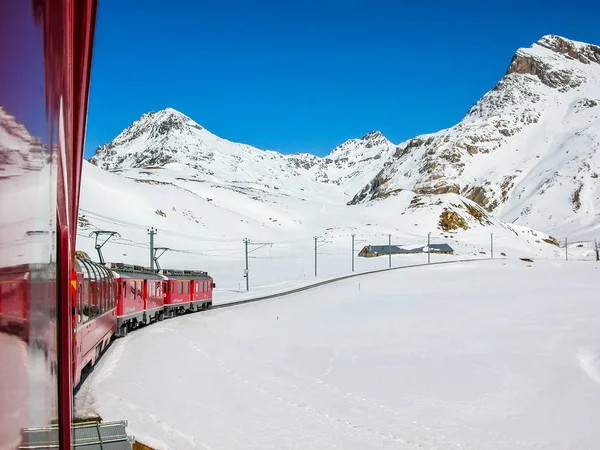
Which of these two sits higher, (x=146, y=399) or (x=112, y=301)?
(x=112, y=301)

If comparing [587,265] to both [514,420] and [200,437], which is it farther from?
[200,437]

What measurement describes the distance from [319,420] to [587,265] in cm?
9028

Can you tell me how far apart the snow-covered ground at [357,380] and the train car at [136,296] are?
823mm

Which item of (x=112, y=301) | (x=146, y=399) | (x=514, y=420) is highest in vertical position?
(x=112, y=301)

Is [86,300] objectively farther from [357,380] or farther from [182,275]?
[182,275]

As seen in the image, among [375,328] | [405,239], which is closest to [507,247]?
[405,239]

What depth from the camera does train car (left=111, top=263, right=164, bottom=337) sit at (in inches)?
857

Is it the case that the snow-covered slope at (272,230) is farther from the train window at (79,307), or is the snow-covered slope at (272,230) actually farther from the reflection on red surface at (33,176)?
the reflection on red surface at (33,176)

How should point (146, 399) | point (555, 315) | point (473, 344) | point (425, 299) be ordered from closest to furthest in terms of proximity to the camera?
point (146, 399) < point (473, 344) < point (555, 315) < point (425, 299)

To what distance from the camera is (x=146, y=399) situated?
601 inches

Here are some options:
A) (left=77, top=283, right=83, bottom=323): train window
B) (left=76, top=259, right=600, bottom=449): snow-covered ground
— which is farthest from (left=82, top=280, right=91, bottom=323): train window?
(left=76, top=259, right=600, bottom=449): snow-covered ground

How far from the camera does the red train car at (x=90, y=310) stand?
11719 mm

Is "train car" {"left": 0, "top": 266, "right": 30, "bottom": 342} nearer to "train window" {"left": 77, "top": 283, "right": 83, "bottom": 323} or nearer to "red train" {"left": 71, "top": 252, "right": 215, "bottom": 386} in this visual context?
"red train" {"left": 71, "top": 252, "right": 215, "bottom": 386}

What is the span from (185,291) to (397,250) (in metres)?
81.2
